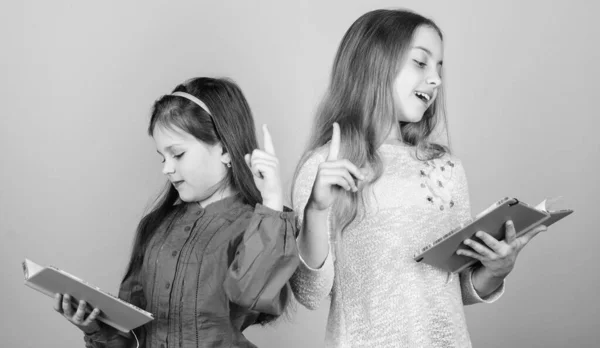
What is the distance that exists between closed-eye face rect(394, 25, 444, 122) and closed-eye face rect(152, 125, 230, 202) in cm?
47

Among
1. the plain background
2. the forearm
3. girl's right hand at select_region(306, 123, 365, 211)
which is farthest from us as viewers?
the plain background

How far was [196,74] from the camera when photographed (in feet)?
8.57

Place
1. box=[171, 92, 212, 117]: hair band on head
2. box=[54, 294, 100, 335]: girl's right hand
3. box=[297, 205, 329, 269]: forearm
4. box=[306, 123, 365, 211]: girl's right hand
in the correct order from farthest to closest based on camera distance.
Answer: box=[171, 92, 212, 117]: hair band on head → box=[54, 294, 100, 335]: girl's right hand → box=[297, 205, 329, 269]: forearm → box=[306, 123, 365, 211]: girl's right hand

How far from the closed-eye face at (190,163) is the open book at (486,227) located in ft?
1.90

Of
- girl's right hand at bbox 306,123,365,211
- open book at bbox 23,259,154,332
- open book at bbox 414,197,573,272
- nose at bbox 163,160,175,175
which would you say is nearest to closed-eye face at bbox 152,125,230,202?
nose at bbox 163,160,175,175

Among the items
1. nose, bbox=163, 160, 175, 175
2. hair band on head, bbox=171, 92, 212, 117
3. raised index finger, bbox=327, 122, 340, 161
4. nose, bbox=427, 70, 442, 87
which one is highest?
hair band on head, bbox=171, 92, 212, 117

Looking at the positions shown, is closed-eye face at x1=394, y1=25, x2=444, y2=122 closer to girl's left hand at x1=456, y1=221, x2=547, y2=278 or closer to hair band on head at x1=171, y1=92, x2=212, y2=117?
girl's left hand at x1=456, y1=221, x2=547, y2=278

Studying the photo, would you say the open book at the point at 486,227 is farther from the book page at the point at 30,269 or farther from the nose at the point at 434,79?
the book page at the point at 30,269

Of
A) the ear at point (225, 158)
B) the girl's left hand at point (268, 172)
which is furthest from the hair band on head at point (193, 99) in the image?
the girl's left hand at point (268, 172)

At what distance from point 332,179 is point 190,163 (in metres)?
0.54

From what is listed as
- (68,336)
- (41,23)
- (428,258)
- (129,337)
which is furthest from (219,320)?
(41,23)

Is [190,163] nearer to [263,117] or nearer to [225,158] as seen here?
[225,158]

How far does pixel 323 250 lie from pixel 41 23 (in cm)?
147

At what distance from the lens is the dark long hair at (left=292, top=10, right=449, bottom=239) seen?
1744 millimetres
